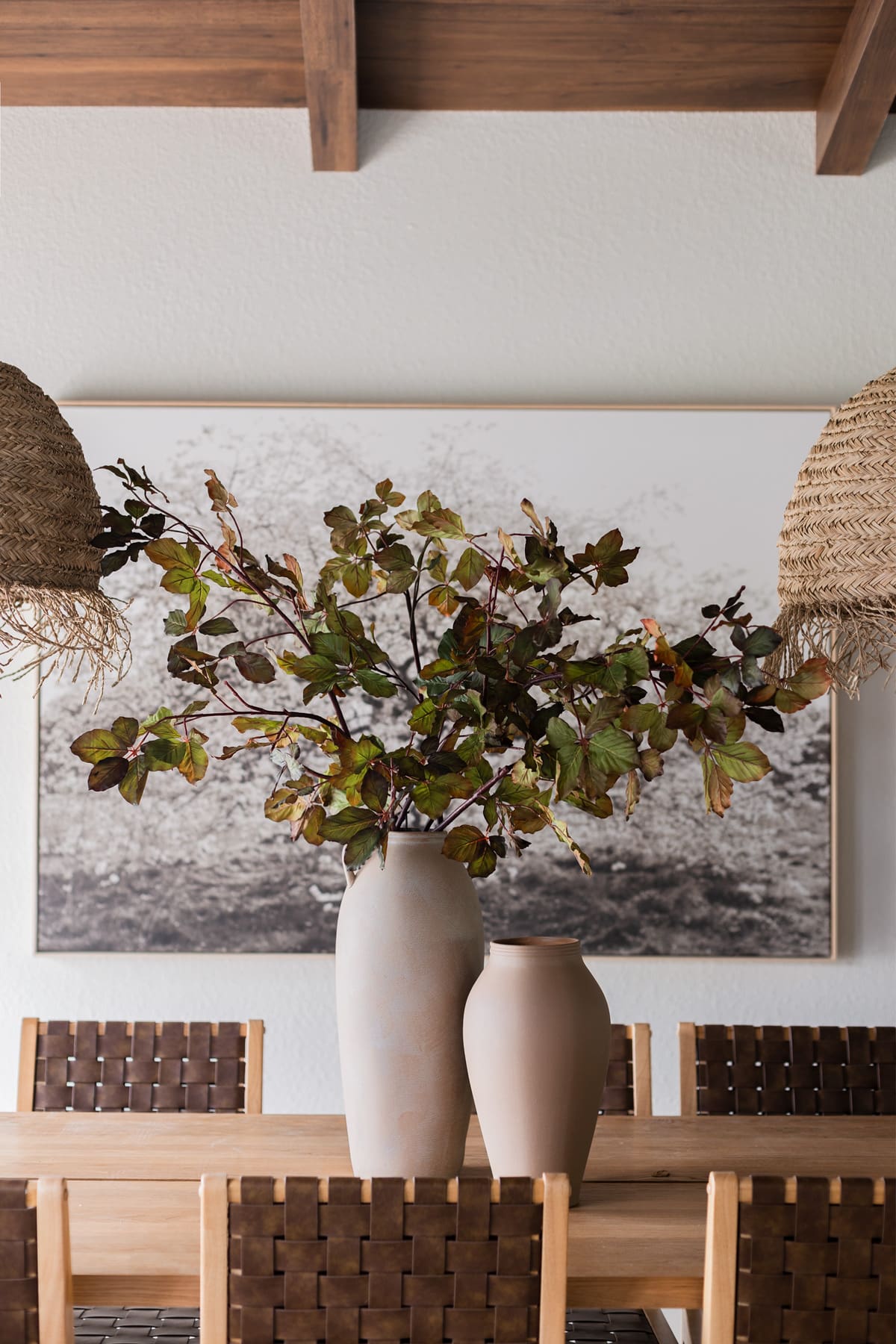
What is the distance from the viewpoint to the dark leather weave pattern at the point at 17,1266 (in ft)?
3.49

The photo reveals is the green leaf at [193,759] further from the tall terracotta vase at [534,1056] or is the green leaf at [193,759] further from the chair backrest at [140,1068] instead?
the chair backrest at [140,1068]

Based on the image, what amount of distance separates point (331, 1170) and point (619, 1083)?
68 cm

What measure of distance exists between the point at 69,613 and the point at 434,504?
1.51ft

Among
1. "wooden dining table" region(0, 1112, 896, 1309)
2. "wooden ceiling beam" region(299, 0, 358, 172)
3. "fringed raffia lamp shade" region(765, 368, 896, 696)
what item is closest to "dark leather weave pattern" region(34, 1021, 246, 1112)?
"wooden dining table" region(0, 1112, 896, 1309)

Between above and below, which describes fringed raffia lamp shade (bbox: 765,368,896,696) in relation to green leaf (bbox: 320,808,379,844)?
above

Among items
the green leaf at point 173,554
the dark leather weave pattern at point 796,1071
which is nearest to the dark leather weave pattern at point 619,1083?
the dark leather weave pattern at point 796,1071

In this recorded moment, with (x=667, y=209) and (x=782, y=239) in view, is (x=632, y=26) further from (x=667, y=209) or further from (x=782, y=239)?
(x=782, y=239)

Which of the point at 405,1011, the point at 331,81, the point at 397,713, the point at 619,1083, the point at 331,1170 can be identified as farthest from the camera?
the point at 397,713

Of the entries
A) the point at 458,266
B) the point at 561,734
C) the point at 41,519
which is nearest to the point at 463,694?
the point at 561,734

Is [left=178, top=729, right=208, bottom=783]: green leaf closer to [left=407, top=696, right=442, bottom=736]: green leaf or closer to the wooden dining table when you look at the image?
[left=407, top=696, right=442, bottom=736]: green leaf

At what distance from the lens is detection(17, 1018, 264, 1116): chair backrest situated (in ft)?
6.89

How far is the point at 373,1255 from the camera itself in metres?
1.05

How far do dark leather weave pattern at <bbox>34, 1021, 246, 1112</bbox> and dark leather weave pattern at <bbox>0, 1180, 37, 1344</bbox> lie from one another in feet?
3.37

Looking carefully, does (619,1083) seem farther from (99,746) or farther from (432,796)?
(99,746)
